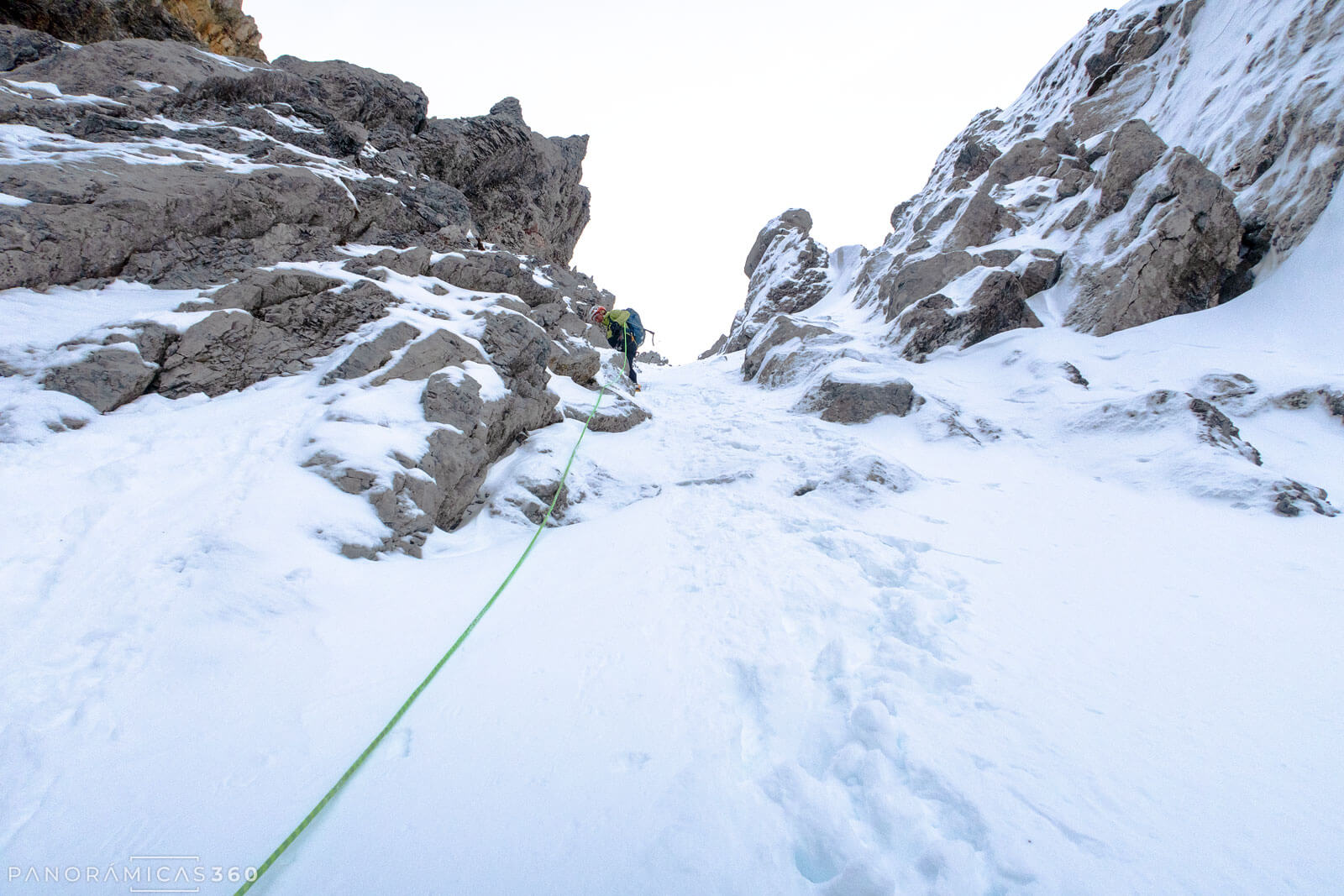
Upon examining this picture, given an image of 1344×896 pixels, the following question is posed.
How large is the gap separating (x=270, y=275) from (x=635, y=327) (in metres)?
8.09

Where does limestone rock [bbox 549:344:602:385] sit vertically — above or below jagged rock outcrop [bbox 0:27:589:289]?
below

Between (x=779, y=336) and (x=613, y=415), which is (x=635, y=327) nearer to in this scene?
(x=613, y=415)

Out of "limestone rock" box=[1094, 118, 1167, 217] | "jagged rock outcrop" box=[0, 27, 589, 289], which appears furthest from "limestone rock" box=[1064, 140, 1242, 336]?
"jagged rock outcrop" box=[0, 27, 589, 289]

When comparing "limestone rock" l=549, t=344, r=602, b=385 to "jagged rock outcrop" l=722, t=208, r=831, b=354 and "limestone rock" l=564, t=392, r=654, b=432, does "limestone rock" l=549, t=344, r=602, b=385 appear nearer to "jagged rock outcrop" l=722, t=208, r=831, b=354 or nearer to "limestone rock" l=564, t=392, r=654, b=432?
"limestone rock" l=564, t=392, r=654, b=432

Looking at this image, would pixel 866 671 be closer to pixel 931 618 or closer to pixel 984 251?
pixel 931 618

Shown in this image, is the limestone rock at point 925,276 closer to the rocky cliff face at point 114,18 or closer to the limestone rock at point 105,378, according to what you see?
the limestone rock at point 105,378

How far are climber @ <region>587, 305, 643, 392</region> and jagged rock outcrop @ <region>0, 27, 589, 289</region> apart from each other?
12.7 ft

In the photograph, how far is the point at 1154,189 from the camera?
13266 mm

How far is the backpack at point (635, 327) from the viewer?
1336 centimetres

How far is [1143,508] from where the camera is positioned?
585cm

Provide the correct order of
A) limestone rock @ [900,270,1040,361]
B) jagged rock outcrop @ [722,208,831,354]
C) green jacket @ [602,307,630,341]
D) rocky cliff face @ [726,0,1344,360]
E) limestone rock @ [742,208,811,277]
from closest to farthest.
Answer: rocky cliff face @ [726,0,1344,360]
green jacket @ [602,307,630,341]
limestone rock @ [900,270,1040,361]
jagged rock outcrop @ [722,208,831,354]
limestone rock @ [742,208,811,277]

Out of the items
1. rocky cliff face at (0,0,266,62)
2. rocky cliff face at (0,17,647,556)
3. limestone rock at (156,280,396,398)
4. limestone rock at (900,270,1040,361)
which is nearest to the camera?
rocky cliff face at (0,17,647,556)

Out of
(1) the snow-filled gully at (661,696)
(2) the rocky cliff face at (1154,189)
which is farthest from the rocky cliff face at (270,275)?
(2) the rocky cliff face at (1154,189)

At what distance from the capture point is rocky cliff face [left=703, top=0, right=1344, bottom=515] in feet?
34.4
